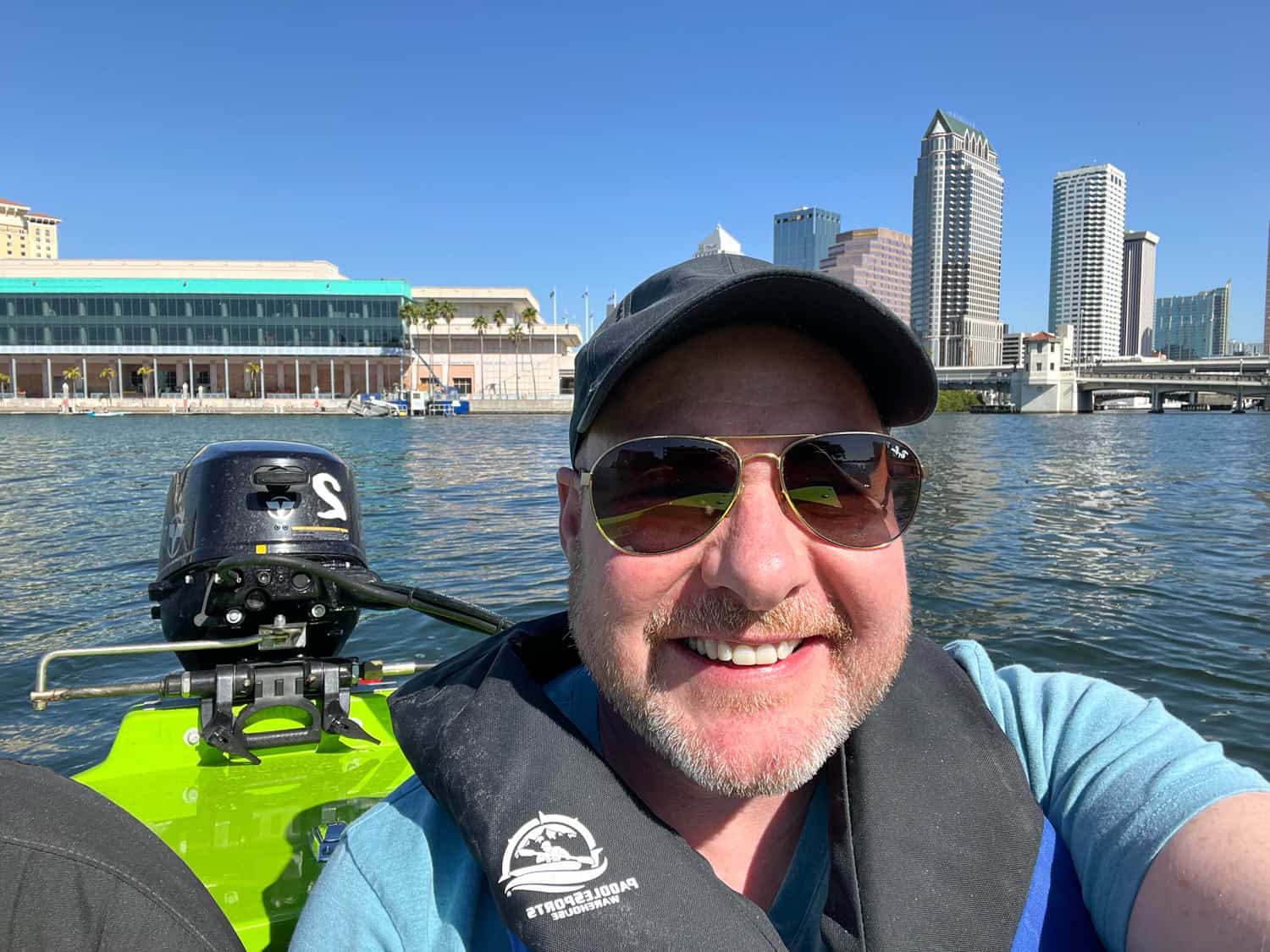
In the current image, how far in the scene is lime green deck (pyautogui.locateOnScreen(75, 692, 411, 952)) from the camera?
234 cm

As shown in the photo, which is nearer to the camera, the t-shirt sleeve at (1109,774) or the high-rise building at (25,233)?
the t-shirt sleeve at (1109,774)

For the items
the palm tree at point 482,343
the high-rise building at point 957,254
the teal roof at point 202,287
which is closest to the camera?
the teal roof at point 202,287

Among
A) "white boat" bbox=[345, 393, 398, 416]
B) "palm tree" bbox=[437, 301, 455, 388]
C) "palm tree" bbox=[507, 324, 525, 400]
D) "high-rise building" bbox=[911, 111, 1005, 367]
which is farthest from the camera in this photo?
"high-rise building" bbox=[911, 111, 1005, 367]

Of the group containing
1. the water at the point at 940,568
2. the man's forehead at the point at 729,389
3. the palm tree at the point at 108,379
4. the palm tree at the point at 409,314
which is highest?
the palm tree at the point at 409,314

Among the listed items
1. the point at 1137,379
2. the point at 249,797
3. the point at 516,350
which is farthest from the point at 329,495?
the point at 1137,379

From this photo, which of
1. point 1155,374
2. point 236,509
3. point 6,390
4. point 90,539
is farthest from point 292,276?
point 1155,374

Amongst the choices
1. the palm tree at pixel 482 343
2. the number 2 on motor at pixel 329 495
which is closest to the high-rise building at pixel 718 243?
the number 2 on motor at pixel 329 495

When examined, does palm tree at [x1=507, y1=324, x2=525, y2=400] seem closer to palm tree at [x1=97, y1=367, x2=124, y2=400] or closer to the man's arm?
palm tree at [x1=97, y1=367, x2=124, y2=400]

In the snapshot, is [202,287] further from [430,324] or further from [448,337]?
[448,337]

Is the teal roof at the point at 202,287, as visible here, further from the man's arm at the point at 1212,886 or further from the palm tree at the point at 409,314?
the man's arm at the point at 1212,886

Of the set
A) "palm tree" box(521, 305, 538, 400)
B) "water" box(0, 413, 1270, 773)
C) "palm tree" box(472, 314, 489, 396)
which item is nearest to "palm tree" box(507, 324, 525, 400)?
"palm tree" box(521, 305, 538, 400)

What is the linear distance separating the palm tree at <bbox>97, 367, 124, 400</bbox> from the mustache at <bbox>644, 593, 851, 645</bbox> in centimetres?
9307

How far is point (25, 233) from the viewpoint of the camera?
162 meters

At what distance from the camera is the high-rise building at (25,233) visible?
154 m
